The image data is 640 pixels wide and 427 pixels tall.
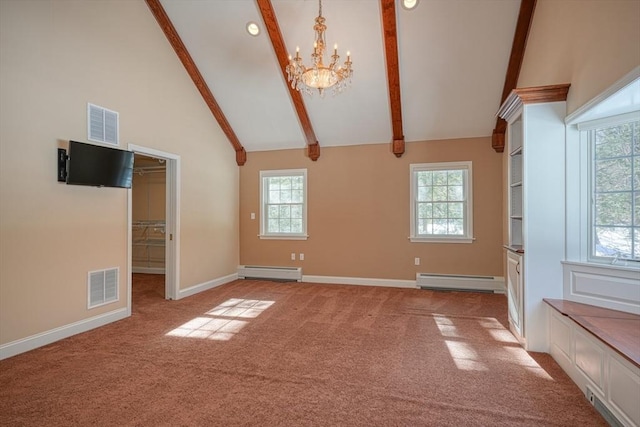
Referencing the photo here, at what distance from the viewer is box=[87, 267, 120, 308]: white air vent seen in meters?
3.71

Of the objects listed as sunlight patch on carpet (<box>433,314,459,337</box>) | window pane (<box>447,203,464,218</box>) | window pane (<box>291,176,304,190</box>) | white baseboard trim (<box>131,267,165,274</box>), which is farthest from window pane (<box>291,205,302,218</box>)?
white baseboard trim (<box>131,267,165,274</box>)

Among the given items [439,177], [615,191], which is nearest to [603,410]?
[615,191]

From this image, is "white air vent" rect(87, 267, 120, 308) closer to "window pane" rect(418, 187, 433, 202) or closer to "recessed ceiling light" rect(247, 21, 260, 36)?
"recessed ceiling light" rect(247, 21, 260, 36)

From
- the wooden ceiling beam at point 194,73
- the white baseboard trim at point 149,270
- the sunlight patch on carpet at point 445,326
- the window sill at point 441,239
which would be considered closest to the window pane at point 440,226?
the window sill at point 441,239

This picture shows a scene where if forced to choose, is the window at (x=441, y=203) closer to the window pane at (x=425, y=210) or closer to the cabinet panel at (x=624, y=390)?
the window pane at (x=425, y=210)

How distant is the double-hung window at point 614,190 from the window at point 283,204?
14.5ft

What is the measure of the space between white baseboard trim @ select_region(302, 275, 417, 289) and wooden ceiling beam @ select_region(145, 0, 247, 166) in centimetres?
281

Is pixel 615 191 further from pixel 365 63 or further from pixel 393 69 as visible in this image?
pixel 365 63

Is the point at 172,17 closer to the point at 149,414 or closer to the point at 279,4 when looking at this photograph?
the point at 279,4

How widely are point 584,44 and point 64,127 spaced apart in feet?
16.7

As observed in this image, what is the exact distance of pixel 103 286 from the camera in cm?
384

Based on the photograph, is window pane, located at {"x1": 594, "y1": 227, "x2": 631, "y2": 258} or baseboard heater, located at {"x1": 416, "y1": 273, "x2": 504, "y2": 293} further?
baseboard heater, located at {"x1": 416, "y1": 273, "x2": 504, "y2": 293}

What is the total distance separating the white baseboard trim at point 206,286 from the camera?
5.12 m

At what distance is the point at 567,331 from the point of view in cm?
266
